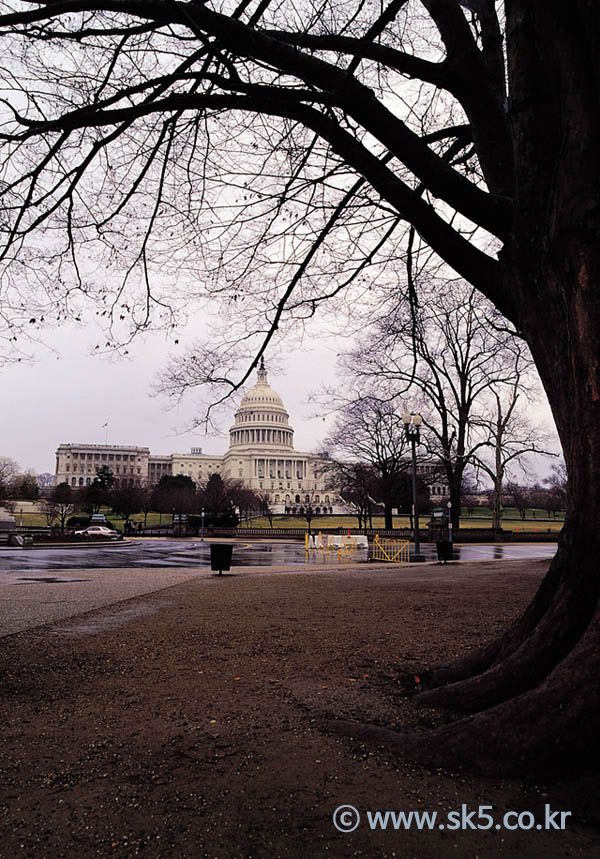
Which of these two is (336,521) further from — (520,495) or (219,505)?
(520,495)

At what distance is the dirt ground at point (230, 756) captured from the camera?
7.72ft

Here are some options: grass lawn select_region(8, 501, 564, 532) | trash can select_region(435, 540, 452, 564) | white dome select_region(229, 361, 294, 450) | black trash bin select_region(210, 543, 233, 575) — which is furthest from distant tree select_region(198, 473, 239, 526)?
white dome select_region(229, 361, 294, 450)

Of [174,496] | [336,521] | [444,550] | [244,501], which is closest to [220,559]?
[444,550]

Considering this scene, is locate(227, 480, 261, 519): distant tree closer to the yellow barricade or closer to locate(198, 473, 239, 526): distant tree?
locate(198, 473, 239, 526): distant tree

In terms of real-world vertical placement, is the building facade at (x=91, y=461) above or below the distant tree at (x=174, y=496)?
above

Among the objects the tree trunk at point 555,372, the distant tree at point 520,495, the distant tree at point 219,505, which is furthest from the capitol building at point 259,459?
the tree trunk at point 555,372

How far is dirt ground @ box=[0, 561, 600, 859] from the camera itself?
7.72ft

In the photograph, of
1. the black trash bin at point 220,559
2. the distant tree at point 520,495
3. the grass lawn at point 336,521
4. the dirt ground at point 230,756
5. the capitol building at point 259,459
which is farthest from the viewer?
the capitol building at point 259,459

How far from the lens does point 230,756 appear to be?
3.07 m

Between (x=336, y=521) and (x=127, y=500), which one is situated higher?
(x=127, y=500)

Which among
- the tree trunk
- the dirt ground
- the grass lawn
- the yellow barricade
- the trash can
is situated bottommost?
the grass lawn

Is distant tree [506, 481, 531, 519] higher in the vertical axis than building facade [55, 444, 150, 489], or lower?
lower

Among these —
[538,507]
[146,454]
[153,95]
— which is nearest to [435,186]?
[153,95]

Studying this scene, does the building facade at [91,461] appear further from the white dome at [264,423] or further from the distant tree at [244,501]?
the distant tree at [244,501]
